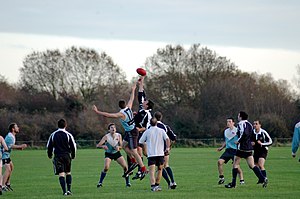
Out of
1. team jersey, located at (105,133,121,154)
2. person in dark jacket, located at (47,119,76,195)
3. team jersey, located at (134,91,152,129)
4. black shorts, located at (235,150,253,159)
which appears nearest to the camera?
person in dark jacket, located at (47,119,76,195)

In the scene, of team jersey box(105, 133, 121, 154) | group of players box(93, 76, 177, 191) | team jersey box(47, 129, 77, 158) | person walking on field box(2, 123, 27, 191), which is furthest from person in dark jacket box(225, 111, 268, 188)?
person walking on field box(2, 123, 27, 191)

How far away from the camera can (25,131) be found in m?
72.8

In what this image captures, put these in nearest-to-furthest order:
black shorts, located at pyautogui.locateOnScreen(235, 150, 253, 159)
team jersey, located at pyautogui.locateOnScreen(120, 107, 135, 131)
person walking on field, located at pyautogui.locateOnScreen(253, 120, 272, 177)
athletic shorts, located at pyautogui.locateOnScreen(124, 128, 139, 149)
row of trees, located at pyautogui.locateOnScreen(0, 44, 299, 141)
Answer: black shorts, located at pyautogui.locateOnScreen(235, 150, 253, 159) < team jersey, located at pyautogui.locateOnScreen(120, 107, 135, 131) < athletic shorts, located at pyautogui.locateOnScreen(124, 128, 139, 149) < person walking on field, located at pyautogui.locateOnScreen(253, 120, 272, 177) < row of trees, located at pyautogui.locateOnScreen(0, 44, 299, 141)

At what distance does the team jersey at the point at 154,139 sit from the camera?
1892 centimetres

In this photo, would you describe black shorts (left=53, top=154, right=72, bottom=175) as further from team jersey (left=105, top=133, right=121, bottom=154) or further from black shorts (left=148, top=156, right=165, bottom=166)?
team jersey (left=105, top=133, right=121, bottom=154)

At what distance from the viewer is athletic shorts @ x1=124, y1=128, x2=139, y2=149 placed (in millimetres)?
20842

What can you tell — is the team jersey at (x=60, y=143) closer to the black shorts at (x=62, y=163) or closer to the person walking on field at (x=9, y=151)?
the black shorts at (x=62, y=163)

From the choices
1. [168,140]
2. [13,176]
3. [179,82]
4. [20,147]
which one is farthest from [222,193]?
[179,82]

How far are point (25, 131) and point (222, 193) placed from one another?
56.5 meters

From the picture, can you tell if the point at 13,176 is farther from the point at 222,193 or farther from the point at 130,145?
the point at 222,193

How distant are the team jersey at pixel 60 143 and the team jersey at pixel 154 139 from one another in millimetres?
1986

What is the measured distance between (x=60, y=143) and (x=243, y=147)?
5314 millimetres

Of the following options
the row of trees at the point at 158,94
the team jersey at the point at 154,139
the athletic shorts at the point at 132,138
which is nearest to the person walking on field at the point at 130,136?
the athletic shorts at the point at 132,138

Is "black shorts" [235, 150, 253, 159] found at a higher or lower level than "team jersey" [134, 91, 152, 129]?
lower
